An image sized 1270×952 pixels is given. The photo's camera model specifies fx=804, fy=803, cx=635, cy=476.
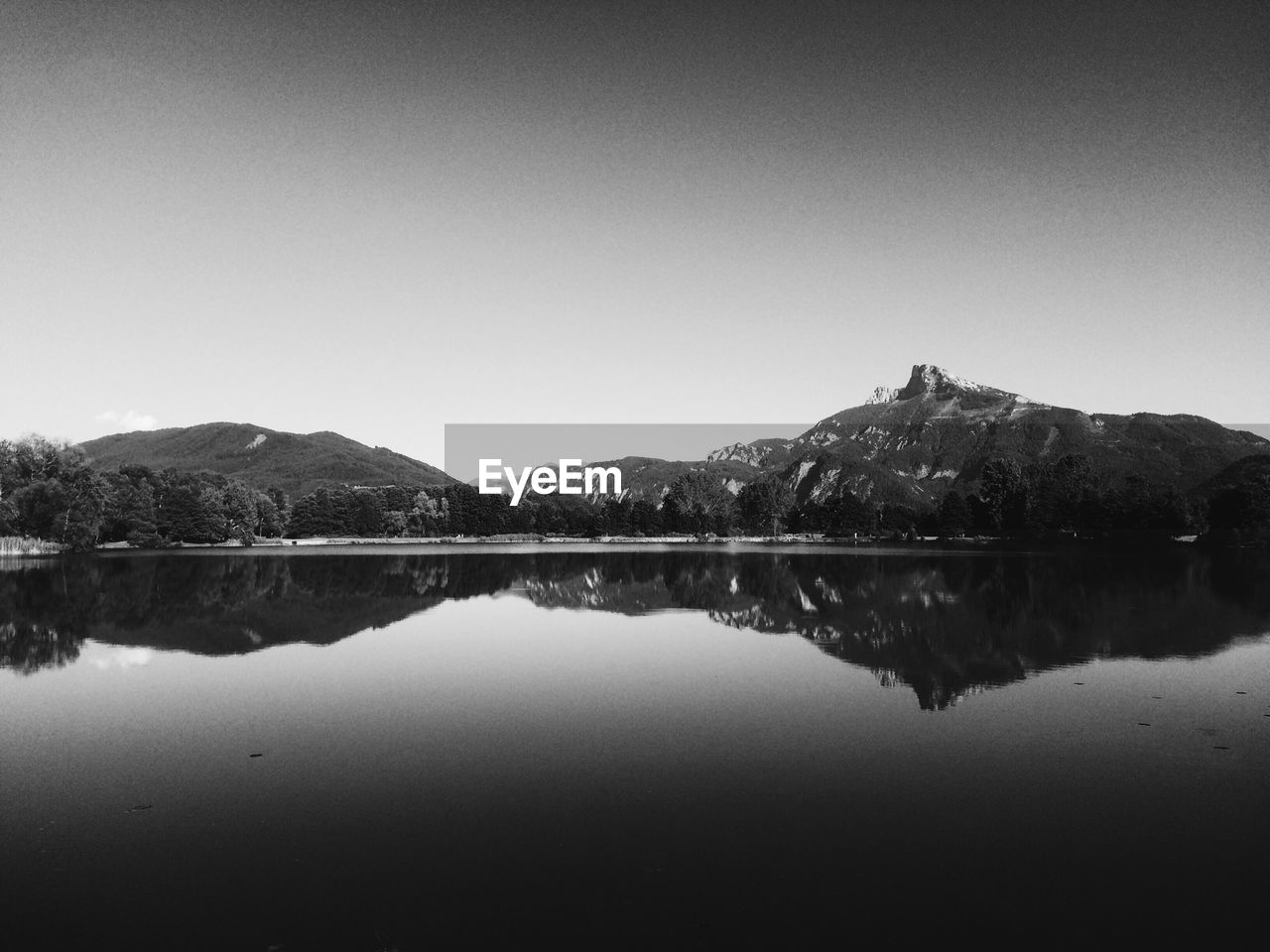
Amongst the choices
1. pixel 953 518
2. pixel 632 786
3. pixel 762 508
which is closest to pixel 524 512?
pixel 762 508

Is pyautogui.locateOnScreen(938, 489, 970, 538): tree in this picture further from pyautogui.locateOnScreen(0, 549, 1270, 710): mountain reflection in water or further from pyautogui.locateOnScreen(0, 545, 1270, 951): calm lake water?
pyautogui.locateOnScreen(0, 545, 1270, 951): calm lake water

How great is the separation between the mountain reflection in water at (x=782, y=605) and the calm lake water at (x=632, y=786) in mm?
501

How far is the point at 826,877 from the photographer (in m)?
9.86

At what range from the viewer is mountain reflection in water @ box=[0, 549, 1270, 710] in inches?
1053

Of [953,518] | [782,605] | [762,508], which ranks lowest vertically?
[953,518]

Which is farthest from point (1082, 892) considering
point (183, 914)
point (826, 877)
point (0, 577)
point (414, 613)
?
point (0, 577)

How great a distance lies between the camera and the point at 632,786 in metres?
13.3

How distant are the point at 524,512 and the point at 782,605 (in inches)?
6192

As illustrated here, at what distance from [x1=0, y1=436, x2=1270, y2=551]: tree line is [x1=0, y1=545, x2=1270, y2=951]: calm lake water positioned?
273ft

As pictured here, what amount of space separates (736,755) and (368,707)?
9045mm

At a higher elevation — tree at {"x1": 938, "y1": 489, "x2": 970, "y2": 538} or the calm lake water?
the calm lake water

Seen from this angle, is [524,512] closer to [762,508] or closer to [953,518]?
[762,508]

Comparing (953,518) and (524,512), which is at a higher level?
(953,518)

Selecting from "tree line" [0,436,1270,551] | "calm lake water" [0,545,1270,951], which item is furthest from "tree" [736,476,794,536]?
"calm lake water" [0,545,1270,951]
